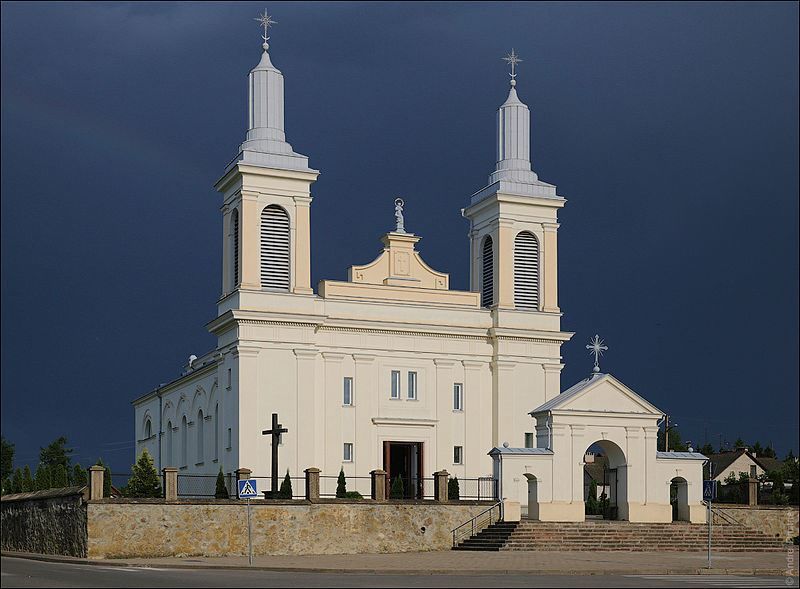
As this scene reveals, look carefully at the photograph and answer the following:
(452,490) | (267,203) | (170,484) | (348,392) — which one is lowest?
(452,490)

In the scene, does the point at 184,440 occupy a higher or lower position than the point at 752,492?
higher

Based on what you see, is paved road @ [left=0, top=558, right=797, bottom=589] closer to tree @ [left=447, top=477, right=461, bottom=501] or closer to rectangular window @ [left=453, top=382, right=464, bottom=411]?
tree @ [left=447, top=477, right=461, bottom=501]

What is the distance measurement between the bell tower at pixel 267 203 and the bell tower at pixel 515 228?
8.88 metres

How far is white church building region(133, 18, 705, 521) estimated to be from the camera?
167 feet

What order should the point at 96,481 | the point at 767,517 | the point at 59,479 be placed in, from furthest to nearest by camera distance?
the point at 59,479 < the point at 767,517 < the point at 96,481

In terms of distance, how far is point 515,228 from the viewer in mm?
59469

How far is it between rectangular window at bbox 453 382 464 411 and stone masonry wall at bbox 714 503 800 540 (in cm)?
1212

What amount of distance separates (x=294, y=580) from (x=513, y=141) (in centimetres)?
3438

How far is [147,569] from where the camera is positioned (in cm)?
3559

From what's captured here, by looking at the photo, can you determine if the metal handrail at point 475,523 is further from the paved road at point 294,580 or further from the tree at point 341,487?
the paved road at point 294,580

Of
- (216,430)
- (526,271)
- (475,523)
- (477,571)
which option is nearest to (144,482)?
(216,430)

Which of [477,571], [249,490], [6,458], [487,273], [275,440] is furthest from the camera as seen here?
[6,458]

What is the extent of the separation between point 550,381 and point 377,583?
3055cm

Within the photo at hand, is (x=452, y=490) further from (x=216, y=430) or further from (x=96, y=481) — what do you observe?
(x=96, y=481)
